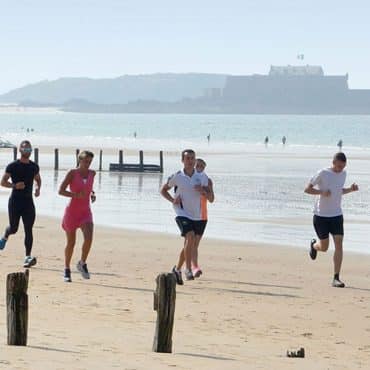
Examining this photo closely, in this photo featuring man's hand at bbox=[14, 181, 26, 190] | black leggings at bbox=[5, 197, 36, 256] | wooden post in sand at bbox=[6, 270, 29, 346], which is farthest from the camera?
black leggings at bbox=[5, 197, 36, 256]

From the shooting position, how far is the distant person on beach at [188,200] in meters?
14.1

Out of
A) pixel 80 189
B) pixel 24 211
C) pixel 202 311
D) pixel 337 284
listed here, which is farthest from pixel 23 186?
pixel 337 284

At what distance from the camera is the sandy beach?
29.3ft

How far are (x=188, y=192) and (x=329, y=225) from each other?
1.72 meters

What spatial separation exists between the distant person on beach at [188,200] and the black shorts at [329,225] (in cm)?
138

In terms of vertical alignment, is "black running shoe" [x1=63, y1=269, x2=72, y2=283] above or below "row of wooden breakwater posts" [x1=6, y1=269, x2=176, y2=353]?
below

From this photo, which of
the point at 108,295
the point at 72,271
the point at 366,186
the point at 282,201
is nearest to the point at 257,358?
the point at 108,295

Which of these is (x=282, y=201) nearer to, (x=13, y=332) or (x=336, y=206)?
(x=336, y=206)

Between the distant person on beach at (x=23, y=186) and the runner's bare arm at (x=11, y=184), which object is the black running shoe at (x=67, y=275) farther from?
the runner's bare arm at (x=11, y=184)

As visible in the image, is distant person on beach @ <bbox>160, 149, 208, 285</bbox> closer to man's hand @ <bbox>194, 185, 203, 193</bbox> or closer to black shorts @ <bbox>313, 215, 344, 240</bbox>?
man's hand @ <bbox>194, 185, 203, 193</bbox>

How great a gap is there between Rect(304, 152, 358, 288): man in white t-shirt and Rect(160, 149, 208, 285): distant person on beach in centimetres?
126

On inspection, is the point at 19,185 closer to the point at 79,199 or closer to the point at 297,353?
the point at 79,199

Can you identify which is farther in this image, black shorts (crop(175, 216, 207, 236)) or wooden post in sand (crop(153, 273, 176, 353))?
black shorts (crop(175, 216, 207, 236))

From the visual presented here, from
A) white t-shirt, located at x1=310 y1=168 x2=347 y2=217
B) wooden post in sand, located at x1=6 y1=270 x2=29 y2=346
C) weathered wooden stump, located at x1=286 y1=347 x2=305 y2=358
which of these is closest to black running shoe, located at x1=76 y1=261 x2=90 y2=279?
Result: white t-shirt, located at x1=310 y1=168 x2=347 y2=217
